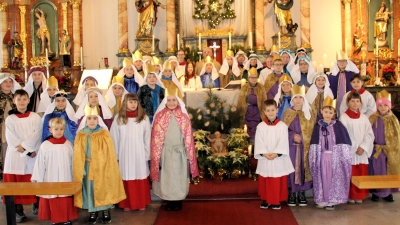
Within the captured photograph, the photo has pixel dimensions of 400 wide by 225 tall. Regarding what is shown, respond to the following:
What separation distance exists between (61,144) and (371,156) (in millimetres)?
4450

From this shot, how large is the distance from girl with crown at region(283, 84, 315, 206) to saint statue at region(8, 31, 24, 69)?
1142cm

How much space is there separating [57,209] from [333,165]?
3.71 m

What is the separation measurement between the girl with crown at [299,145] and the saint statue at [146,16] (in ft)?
26.9

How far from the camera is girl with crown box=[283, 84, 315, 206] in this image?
6355mm

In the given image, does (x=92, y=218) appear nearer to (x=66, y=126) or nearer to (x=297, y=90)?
(x=66, y=126)

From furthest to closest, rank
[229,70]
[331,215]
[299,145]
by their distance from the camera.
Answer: [229,70]
[299,145]
[331,215]

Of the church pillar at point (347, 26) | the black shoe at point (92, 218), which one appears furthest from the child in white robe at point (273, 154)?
the church pillar at point (347, 26)

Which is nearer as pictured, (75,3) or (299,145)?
(299,145)

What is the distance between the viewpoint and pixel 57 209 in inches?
218

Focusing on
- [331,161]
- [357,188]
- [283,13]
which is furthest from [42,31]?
[357,188]

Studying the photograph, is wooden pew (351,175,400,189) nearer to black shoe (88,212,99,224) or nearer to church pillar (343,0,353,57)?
black shoe (88,212,99,224)

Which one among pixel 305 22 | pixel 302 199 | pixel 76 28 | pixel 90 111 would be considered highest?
pixel 76 28

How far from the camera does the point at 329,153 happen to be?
20.3 feet

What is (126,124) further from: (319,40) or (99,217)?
(319,40)
